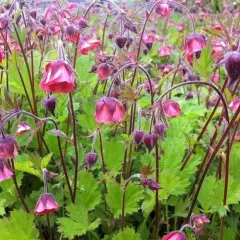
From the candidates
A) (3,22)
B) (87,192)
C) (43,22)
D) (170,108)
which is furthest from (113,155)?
(43,22)

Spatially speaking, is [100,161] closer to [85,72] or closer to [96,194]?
[96,194]

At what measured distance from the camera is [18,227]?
157 centimetres

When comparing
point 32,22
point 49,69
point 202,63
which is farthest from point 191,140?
point 32,22

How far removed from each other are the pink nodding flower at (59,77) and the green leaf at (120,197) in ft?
1.60

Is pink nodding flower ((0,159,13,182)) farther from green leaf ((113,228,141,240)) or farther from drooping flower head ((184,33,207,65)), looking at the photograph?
drooping flower head ((184,33,207,65))

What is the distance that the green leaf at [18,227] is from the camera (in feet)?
5.13

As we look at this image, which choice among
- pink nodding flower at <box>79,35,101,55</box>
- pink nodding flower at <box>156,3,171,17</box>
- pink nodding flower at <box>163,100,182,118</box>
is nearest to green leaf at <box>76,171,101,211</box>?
pink nodding flower at <box>163,100,182,118</box>

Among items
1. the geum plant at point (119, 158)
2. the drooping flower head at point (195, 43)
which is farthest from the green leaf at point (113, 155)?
the drooping flower head at point (195, 43)

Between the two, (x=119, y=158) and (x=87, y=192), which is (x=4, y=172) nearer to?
(x=87, y=192)

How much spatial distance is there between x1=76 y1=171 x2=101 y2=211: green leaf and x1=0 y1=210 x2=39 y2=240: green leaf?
0.22 metres

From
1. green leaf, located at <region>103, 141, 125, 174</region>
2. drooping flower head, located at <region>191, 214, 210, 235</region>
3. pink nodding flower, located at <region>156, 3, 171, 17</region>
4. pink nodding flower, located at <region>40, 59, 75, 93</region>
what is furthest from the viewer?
pink nodding flower, located at <region>156, 3, 171, 17</region>

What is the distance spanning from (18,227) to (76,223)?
0.69 feet

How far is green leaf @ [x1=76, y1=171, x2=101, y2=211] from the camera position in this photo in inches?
67.3

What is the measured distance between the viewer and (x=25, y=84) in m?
2.02
